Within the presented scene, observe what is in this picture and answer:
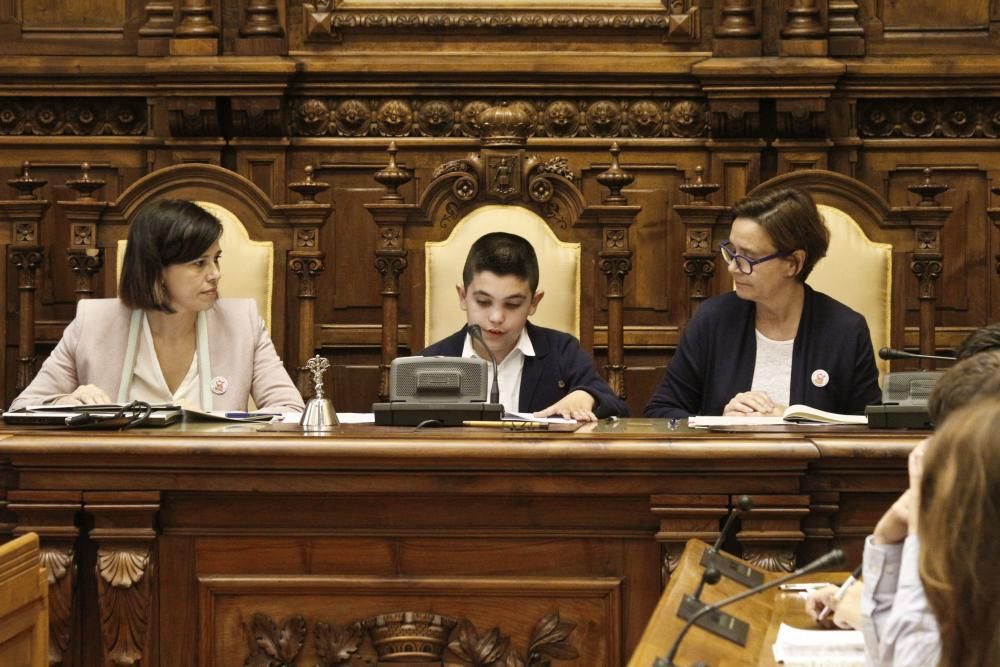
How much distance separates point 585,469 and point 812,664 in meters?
0.71

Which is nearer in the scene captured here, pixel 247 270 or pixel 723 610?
pixel 723 610

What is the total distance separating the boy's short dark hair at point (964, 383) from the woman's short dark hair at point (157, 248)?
227 cm

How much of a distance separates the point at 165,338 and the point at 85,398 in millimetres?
510

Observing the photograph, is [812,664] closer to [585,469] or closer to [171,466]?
[585,469]

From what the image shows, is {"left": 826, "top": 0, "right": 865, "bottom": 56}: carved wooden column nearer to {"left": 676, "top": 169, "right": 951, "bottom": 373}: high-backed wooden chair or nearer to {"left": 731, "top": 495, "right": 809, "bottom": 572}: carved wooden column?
{"left": 676, "top": 169, "right": 951, "bottom": 373}: high-backed wooden chair

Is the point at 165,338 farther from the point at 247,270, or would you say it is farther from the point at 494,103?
the point at 494,103

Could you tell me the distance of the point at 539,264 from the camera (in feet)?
13.8

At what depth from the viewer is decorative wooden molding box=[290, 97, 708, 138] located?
201 inches

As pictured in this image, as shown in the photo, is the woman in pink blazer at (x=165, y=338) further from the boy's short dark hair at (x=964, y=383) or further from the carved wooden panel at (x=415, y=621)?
the boy's short dark hair at (x=964, y=383)

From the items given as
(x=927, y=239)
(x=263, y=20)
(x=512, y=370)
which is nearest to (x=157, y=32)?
(x=263, y=20)

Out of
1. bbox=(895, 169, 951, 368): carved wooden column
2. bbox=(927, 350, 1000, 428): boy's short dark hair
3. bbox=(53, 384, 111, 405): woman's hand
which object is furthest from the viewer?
bbox=(895, 169, 951, 368): carved wooden column

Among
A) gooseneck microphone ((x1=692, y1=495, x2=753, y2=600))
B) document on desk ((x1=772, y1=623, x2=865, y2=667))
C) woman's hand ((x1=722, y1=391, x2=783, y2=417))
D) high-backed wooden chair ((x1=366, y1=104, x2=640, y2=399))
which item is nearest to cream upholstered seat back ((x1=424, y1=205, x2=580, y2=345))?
high-backed wooden chair ((x1=366, y1=104, x2=640, y2=399))

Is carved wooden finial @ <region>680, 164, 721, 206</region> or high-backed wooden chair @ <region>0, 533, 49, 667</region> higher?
carved wooden finial @ <region>680, 164, 721, 206</region>

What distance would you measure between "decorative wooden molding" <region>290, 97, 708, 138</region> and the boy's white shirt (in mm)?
1443
